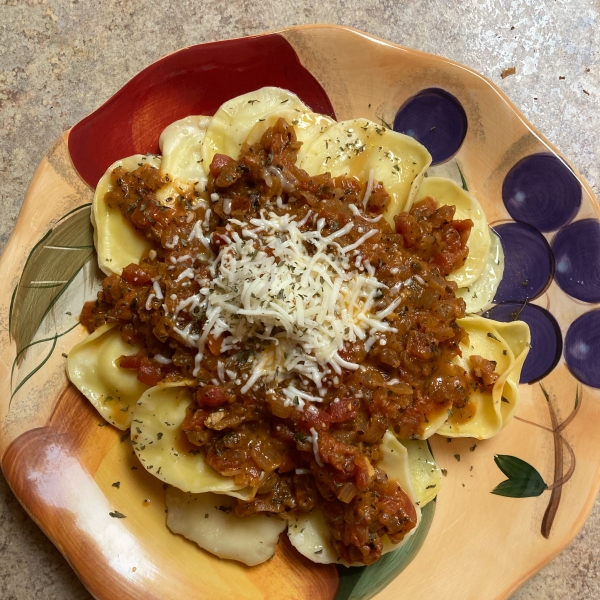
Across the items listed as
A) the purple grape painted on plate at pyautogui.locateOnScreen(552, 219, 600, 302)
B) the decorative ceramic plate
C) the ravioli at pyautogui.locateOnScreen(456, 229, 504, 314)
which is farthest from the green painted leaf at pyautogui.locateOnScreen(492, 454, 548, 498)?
the purple grape painted on plate at pyautogui.locateOnScreen(552, 219, 600, 302)

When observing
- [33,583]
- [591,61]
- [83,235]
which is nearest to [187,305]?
[83,235]

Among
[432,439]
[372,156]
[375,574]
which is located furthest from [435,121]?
[375,574]

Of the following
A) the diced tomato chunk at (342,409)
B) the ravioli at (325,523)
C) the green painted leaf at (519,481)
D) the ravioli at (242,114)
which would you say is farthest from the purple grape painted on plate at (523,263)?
the ravioli at (242,114)

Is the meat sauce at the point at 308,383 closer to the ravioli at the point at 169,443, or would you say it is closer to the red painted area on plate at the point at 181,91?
the ravioli at the point at 169,443

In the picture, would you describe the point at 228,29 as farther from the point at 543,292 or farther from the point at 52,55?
the point at 543,292

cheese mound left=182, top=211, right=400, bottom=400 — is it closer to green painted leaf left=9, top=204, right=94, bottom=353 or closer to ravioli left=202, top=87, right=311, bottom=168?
ravioli left=202, top=87, right=311, bottom=168

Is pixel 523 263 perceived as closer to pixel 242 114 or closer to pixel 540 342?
pixel 540 342
